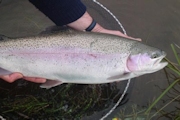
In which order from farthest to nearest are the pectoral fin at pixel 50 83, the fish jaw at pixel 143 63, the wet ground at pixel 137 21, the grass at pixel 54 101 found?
1. the wet ground at pixel 137 21
2. the grass at pixel 54 101
3. the pectoral fin at pixel 50 83
4. the fish jaw at pixel 143 63

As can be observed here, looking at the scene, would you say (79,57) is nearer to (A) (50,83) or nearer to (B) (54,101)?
(A) (50,83)

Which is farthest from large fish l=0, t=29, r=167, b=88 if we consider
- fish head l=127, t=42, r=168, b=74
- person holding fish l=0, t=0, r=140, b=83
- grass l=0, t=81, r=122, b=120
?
grass l=0, t=81, r=122, b=120

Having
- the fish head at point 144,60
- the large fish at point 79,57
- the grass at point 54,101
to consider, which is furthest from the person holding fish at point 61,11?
the fish head at point 144,60

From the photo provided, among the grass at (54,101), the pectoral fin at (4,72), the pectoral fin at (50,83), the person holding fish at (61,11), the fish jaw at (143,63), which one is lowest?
the grass at (54,101)

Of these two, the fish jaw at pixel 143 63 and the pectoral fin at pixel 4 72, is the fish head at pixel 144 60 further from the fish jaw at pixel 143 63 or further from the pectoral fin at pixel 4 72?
the pectoral fin at pixel 4 72

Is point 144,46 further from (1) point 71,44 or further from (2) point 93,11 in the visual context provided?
(2) point 93,11
